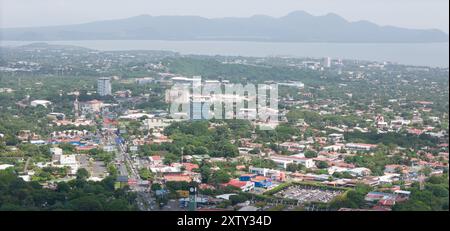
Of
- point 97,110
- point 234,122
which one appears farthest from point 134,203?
point 97,110

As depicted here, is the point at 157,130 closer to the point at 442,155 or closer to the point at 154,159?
the point at 154,159

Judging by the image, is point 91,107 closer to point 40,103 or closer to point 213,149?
point 40,103

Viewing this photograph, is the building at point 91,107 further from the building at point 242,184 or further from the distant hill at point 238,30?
the distant hill at point 238,30

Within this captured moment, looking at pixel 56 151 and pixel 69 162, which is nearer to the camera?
pixel 69 162

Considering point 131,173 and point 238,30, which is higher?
point 238,30

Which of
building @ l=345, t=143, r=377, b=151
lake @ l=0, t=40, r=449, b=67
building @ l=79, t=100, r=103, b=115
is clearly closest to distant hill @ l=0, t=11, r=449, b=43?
lake @ l=0, t=40, r=449, b=67

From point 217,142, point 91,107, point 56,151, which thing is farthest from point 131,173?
point 91,107
